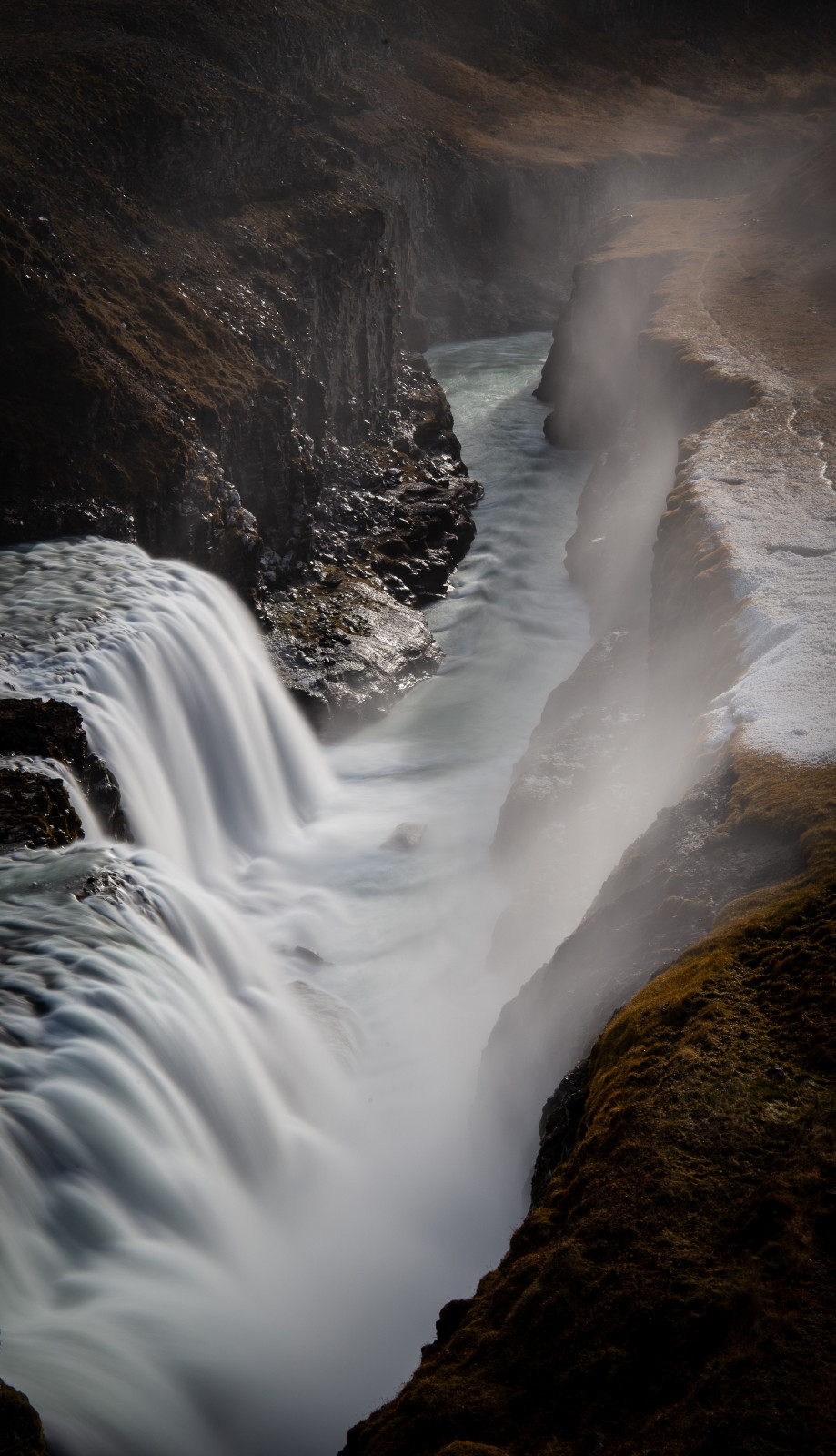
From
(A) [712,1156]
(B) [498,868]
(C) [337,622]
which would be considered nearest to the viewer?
(A) [712,1156]

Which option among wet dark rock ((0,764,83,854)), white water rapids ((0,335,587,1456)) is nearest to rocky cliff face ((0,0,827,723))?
white water rapids ((0,335,587,1456))

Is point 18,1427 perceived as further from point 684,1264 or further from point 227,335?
point 227,335

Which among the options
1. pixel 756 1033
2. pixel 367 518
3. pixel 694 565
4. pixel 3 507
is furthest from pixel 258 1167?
pixel 367 518

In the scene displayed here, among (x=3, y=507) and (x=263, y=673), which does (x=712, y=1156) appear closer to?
(x=263, y=673)

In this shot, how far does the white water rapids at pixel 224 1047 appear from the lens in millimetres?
4562

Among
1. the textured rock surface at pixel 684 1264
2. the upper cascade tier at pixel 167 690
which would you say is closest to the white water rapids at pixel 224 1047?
the upper cascade tier at pixel 167 690

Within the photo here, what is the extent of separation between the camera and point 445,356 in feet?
115

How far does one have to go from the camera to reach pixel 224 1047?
650cm

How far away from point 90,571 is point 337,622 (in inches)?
189

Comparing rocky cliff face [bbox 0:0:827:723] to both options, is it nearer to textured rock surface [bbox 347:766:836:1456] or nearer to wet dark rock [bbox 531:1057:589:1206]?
wet dark rock [bbox 531:1057:589:1206]

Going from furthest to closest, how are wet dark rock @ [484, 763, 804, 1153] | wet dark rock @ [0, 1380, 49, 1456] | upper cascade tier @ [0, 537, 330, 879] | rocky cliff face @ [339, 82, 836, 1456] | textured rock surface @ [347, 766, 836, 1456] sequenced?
upper cascade tier @ [0, 537, 330, 879]
wet dark rock @ [484, 763, 804, 1153]
wet dark rock @ [0, 1380, 49, 1456]
rocky cliff face @ [339, 82, 836, 1456]
textured rock surface @ [347, 766, 836, 1456]

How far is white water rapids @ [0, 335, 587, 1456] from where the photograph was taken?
456 centimetres

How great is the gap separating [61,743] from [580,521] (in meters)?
14.8

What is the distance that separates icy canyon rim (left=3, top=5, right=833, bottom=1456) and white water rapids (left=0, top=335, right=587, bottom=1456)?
1.07 m
